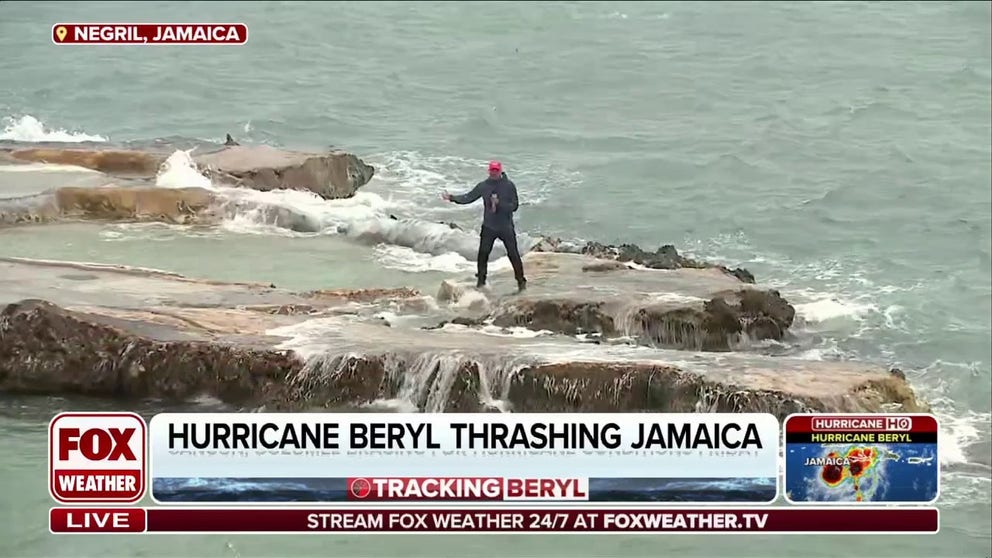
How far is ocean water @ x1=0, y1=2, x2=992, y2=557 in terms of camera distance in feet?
42.9

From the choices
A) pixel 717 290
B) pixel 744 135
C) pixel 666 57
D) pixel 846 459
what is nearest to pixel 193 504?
pixel 846 459

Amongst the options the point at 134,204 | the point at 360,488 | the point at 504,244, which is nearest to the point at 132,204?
the point at 134,204

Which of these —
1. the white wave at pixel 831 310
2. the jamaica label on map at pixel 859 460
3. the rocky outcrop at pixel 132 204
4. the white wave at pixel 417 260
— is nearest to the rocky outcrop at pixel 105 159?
the rocky outcrop at pixel 132 204

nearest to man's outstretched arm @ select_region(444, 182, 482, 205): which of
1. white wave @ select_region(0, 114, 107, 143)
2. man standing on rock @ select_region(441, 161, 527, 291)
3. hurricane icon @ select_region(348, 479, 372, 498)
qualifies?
man standing on rock @ select_region(441, 161, 527, 291)

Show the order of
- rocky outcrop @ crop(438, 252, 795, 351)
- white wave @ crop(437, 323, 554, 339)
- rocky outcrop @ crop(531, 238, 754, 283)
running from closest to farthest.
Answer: white wave @ crop(437, 323, 554, 339), rocky outcrop @ crop(438, 252, 795, 351), rocky outcrop @ crop(531, 238, 754, 283)

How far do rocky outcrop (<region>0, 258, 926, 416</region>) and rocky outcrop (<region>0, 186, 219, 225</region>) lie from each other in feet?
12.6

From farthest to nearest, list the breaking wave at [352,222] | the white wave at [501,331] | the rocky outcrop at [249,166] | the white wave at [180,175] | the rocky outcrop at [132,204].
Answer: the rocky outcrop at [249,166] → the white wave at [180,175] → the rocky outcrop at [132,204] → the breaking wave at [352,222] → the white wave at [501,331]

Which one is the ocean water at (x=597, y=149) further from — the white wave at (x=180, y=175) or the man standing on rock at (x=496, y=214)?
the man standing on rock at (x=496, y=214)

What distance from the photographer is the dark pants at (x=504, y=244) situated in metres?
15.1

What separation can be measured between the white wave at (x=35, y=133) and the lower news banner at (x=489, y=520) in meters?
9.14

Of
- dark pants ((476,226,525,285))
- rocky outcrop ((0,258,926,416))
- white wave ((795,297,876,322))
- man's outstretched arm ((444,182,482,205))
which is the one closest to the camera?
rocky outcrop ((0,258,926,416))

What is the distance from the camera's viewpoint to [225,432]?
11125 mm

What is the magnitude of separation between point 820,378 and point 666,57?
1373cm

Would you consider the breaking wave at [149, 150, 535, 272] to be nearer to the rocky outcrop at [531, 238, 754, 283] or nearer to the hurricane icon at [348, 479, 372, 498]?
the rocky outcrop at [531, 238, 754, 283]
